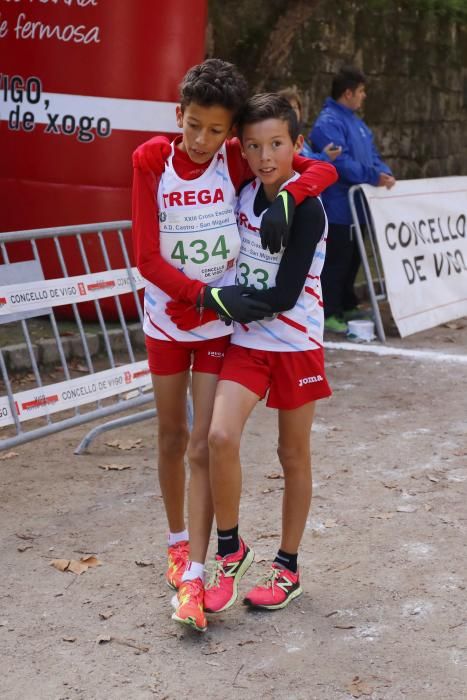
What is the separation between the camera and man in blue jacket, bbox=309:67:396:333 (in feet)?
27.2

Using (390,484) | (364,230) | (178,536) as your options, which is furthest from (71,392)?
(364,230)

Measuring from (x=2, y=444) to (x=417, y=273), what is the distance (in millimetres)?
4656

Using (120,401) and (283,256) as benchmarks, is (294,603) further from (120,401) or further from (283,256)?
(120,401)

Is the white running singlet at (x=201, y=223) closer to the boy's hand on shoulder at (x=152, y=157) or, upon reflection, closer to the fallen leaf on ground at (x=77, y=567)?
the boy's hand on shoulder at (x=152, y=157)

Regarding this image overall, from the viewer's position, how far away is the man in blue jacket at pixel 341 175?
8.30 metres

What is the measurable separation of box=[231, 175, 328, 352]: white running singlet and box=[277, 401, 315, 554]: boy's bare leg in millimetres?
238

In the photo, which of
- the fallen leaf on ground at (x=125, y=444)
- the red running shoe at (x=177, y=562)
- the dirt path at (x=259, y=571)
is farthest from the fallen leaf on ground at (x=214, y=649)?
the fallen leaf on ground at (x=125, y=444)

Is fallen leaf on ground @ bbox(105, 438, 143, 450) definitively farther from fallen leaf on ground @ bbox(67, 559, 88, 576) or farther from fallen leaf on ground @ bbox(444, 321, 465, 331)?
fallen leaf on ground @ bbox(444, 321, 465, 331)

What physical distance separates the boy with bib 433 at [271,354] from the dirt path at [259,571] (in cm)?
26

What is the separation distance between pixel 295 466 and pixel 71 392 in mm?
1916

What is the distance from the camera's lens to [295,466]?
3.68 meters

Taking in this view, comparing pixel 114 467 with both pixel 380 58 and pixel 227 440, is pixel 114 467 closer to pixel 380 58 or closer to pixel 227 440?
pixel 227 440

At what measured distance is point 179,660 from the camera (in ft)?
11.2

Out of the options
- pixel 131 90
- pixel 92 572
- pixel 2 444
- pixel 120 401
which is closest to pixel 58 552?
pixel 92 572
